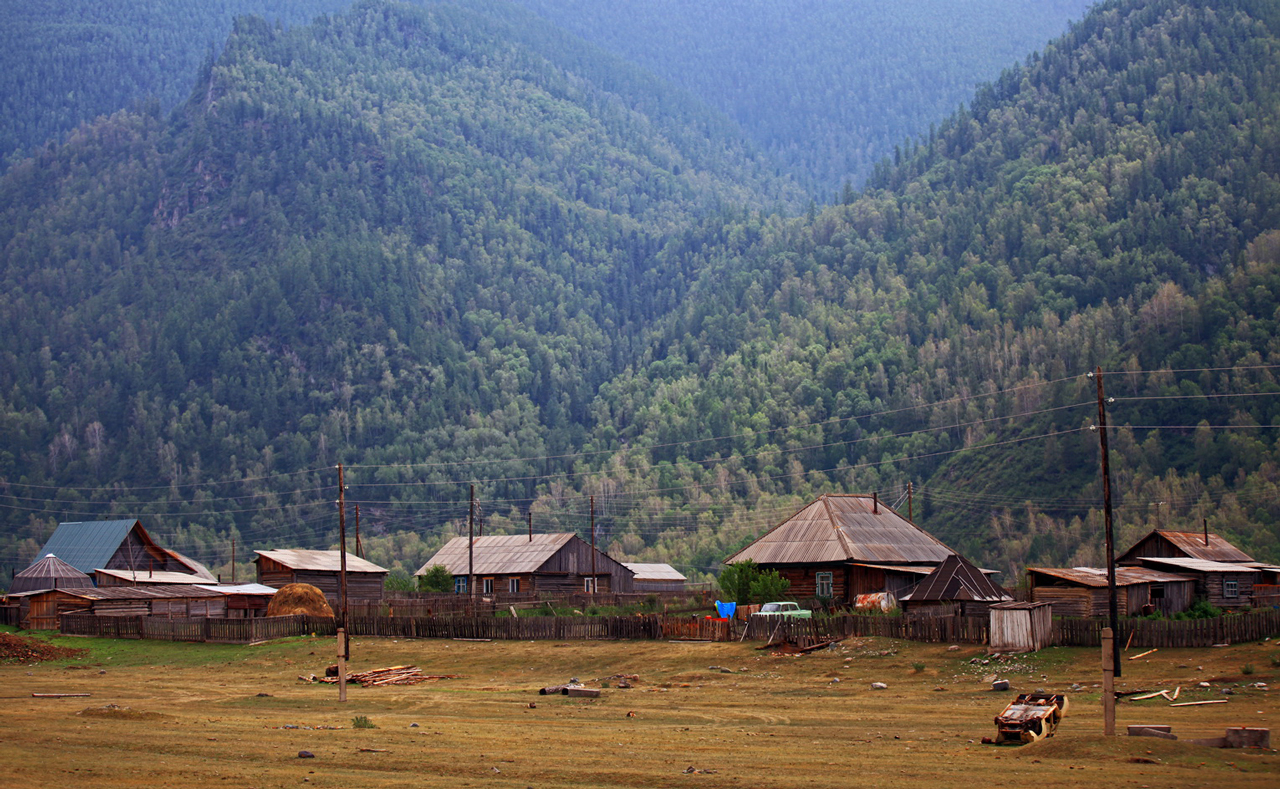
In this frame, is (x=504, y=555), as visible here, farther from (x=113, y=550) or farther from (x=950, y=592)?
(x=950, y=592)

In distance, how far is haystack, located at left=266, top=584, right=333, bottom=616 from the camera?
7212cm

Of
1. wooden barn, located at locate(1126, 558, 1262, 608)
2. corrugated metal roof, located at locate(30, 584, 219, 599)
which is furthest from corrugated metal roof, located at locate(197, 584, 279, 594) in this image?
wooden barn, located at locate(1126, 558, 1262, 608)

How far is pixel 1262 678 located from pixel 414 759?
77.6ft

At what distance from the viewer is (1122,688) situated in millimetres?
36844

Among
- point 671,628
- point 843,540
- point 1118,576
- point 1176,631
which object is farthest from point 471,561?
point 1176,631

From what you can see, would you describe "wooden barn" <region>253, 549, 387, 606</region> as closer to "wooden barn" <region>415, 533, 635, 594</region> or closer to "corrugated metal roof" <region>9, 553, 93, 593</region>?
"wooden barn" <region>415, 533, 635, 594</region>

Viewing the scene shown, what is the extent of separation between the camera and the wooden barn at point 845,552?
66.8m

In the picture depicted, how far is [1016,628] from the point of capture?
146ft

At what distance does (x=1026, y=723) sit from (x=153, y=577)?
73678mm

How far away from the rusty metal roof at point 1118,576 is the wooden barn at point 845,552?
872cm

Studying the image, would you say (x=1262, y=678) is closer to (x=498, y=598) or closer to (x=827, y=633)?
(x=827, y=633)

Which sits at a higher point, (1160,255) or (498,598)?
(1160,255)

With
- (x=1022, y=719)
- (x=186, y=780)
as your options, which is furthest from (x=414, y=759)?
(x=1022, y=719)

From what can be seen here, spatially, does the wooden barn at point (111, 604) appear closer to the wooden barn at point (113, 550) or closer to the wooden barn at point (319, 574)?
the wooden barn at point (319, 574)
